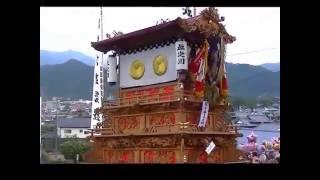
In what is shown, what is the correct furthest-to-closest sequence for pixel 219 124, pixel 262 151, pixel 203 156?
pixel 219 124 < pixel 203 156 < pixel 262 151

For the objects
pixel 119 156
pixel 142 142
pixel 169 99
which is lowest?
pixel 119 156

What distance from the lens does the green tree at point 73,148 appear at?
13.6 feet

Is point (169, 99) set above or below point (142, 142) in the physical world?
above

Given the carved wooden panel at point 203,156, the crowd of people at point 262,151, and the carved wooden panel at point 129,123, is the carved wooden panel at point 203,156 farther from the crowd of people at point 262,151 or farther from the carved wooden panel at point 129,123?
the carved wooden panel at point 129,123

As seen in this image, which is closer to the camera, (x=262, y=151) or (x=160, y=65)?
(x=262, y=151)

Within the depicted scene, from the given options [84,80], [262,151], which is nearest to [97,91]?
[84,80]

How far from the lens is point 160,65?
4.34 m

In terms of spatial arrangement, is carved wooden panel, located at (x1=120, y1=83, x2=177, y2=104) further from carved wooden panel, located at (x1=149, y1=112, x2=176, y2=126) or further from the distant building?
the distant building

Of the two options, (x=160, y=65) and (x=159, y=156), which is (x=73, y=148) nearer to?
(x=159, y=156)

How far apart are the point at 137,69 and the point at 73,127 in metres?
0.66
